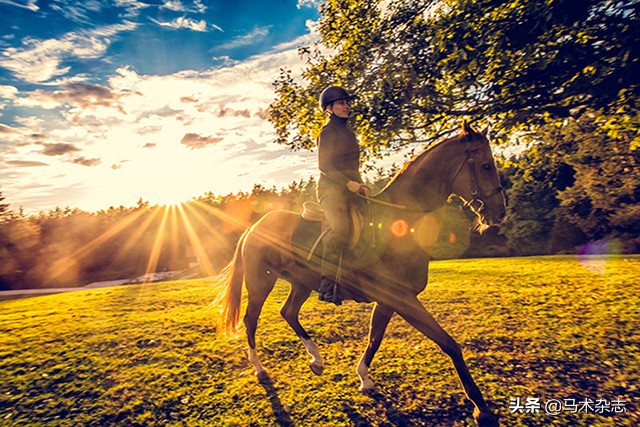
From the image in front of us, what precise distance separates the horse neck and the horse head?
4.6 inches

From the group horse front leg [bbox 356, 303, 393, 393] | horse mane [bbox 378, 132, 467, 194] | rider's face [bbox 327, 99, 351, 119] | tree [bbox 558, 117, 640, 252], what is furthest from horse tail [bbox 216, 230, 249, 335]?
tree [bbox 558, 117, 640, 252]

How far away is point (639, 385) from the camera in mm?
4773

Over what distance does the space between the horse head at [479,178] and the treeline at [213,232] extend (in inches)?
652

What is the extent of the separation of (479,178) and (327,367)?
4.24m

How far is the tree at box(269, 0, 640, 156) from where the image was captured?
578 centimetres

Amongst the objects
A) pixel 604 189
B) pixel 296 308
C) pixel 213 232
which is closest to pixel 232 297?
pixel 296 308

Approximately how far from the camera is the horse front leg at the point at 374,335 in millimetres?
4875

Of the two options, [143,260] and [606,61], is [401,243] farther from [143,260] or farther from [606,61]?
[143,260]

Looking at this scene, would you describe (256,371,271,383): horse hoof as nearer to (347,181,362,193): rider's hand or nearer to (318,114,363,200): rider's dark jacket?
(318,114,363,200): rider's dark jacket

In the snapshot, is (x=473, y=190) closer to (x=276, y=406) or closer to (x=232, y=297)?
(x=276, y=406)

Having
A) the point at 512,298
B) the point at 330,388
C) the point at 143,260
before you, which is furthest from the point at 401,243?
the point at 143,260

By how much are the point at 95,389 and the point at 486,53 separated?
919cm

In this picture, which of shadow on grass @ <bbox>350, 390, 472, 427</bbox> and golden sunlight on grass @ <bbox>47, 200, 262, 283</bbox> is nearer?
shadow on grass @ <bbox>350, 390, 472, 427</bbox>

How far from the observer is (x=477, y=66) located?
693 centimetres
